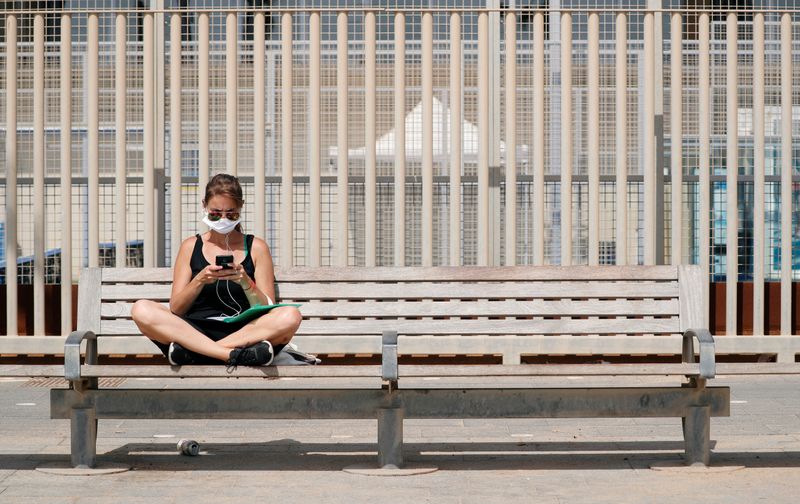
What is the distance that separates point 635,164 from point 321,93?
97.7 inches

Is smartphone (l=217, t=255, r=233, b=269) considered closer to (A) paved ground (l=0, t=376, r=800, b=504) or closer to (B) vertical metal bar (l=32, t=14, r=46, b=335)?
(A) paved ground (l=0, t=376, r=800, b=504)

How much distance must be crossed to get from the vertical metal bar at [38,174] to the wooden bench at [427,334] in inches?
128

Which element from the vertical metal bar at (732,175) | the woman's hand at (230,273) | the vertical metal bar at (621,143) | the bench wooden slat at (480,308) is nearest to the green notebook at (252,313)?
the woman's hand at (230,273)

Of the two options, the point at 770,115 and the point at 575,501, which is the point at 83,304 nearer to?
the point at 575,501

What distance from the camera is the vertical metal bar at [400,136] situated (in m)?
9.24

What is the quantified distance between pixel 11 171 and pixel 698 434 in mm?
5524

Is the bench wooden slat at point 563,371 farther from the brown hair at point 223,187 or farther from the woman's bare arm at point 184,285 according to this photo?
the brown hair at point 223,187

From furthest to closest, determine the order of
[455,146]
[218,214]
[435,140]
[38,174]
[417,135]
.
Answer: [435,140] → [417,135] → [38,174] → [455,146] → [218,214]

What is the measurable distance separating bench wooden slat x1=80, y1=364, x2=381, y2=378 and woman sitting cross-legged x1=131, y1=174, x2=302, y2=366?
0.08m

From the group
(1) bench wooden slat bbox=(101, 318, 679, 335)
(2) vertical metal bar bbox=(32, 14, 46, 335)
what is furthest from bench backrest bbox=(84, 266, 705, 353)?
(2) vertical metal bar bbox=(32, 14, 46, 335)

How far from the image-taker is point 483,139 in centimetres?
937

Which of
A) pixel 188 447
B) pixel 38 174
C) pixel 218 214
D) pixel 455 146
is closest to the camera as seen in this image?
pixel 218 214

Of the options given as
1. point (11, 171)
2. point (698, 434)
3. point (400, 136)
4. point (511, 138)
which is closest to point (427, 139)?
point (400, 136)

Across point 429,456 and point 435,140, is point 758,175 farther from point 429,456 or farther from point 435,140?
point 429,456
